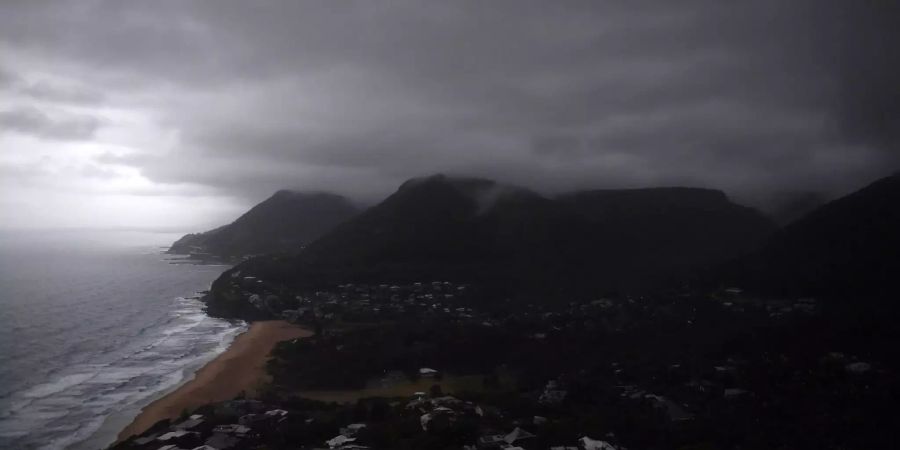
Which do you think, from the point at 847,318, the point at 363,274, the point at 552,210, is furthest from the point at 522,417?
the point at 552,210

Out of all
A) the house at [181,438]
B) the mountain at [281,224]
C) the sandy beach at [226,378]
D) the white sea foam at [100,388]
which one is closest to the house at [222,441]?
the house at [181,438]

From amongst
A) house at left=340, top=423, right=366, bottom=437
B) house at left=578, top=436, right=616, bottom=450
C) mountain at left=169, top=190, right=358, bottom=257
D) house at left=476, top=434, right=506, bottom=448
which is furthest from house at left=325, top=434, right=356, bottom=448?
mountain at left=169, top=190, right=358, bottom=257

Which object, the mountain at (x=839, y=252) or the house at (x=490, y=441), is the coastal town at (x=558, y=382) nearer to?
the house at (x=490, y=441)

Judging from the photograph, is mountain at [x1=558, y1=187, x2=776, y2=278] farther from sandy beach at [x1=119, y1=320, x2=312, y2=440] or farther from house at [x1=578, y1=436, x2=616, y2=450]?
house at [x1=578, y1=436, x2=616, y2=450]

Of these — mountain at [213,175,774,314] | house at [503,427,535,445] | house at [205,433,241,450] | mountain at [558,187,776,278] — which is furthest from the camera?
mountain at [558,187,776,278]

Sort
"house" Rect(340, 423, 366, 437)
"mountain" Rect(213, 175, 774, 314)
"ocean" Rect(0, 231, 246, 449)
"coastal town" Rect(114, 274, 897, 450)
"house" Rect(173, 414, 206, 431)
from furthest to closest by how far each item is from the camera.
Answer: "mountain" Rect(213, 175, 774, 314) < "ocean" Rect(0, 231, 246, 449) < "house" Rect(173, 414, 206, 431) < "house" Rect(340, 423, 366, 437) < "coastal town" Rect(114, 274, 897, 450)

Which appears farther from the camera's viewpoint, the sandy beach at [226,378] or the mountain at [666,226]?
the mountain at [666,226]
